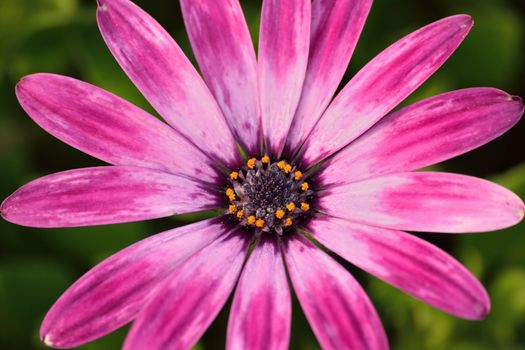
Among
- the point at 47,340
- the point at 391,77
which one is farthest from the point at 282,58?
the point at 47,340

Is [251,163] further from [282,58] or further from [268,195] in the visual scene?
[282,58]

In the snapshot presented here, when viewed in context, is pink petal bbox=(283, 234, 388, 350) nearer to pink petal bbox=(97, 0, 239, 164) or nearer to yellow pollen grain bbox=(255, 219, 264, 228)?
yellow pollen grain bbox=(255, 219, 264, 228)

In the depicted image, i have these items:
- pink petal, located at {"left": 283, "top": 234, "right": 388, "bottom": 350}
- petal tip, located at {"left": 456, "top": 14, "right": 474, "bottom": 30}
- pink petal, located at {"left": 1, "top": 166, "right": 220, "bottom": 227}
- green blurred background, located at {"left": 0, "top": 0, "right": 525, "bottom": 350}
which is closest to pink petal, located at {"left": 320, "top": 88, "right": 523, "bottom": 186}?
petal tip, located at {"left": 456, "top": 14, "right": 474, "bottom": 30}

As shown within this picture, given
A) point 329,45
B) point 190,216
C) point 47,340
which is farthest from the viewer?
point 190,216

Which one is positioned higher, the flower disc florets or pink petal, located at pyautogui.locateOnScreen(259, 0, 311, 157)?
pink petal, located at pyautogui.locateOnScreen(259, 0, 311, 157)

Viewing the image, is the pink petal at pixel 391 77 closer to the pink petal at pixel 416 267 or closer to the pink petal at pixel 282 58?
the pink petal at pixel 282 58

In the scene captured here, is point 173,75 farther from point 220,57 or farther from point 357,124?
point 357,124
